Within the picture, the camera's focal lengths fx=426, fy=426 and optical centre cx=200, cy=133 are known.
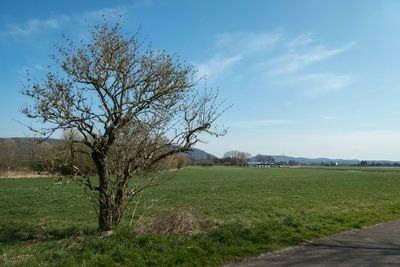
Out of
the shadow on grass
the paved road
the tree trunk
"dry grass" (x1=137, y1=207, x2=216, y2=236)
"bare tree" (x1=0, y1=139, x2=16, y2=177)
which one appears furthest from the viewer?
"bare tree" (x1=0, y1=139, x2=16, y2=177)

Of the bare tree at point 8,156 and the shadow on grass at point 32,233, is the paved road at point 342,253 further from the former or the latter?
the bare tree at point 8,156

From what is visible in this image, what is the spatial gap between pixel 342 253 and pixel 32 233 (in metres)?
10.4

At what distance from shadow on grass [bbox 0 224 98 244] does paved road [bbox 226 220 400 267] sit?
553 centimetres

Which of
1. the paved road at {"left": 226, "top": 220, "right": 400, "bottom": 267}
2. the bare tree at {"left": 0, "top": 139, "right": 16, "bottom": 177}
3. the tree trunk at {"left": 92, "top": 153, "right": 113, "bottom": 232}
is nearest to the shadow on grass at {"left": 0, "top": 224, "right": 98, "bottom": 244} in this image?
the tree trunk at {"left": 92, "top": 153, "right": 113, "bottom": 232}

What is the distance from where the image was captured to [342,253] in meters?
9.12

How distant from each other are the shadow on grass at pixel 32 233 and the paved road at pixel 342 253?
553 cm

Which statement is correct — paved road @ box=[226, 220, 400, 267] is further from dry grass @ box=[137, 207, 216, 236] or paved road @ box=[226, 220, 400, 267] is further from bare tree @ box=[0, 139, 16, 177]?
bare tree @ box=[0, 139, 16, 177]

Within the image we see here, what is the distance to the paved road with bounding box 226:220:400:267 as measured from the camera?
819cm

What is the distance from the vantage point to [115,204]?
11.8 metres

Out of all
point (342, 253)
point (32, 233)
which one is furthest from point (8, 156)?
point (342, 253)

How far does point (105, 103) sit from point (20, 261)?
4843mm

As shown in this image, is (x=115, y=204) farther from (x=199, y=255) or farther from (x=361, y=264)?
(x=361, y=264)

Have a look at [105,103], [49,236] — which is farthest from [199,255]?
[49,236]

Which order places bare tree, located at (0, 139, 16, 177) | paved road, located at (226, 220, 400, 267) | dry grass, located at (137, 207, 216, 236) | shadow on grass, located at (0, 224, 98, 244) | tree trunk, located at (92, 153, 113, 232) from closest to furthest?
paved road, located at (226, 220, 400, 267) < dry grass, located at (137, 207, 216, 236) < tree trunk, located at (92, 153, 113, 232) < shadow on grass, located at (0, 224, 98, 244) < bare tree, located at (0, 139, 16, 177)
